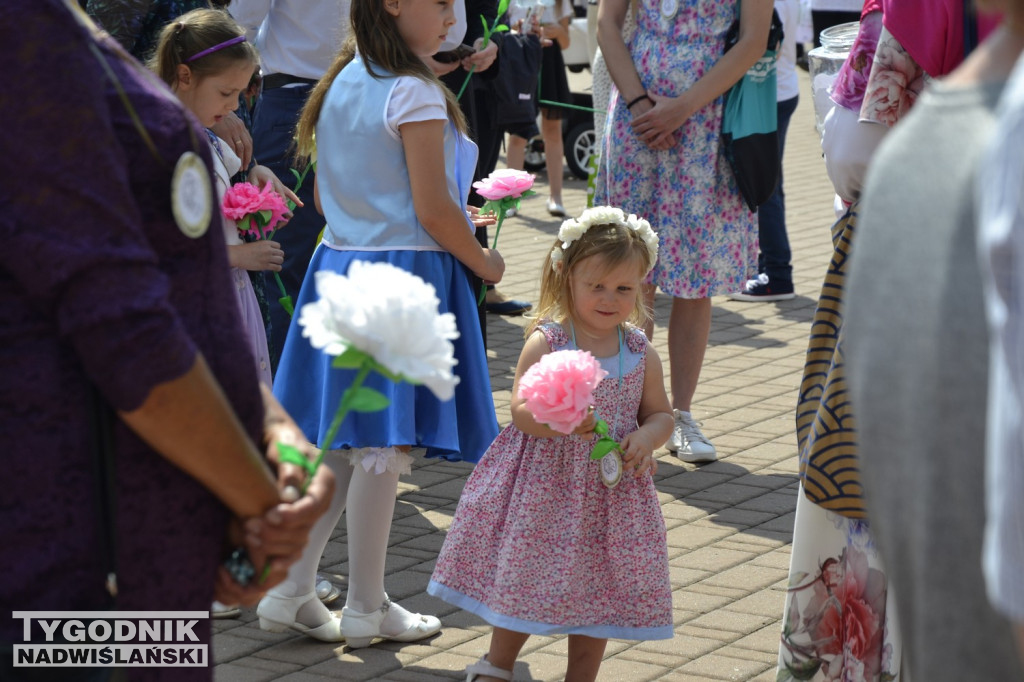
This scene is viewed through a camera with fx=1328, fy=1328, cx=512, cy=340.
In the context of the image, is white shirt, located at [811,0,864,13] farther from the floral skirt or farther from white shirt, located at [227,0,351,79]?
the floral skirt

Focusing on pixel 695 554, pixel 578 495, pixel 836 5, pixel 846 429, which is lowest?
pixel 695 554

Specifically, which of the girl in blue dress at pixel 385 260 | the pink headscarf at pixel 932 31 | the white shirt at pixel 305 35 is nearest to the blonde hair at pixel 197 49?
the girl in blue dress at pixel 385 260

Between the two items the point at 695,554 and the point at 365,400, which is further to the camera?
the point at 695,554

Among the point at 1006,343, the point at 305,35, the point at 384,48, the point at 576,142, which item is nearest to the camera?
the point at 1006,343

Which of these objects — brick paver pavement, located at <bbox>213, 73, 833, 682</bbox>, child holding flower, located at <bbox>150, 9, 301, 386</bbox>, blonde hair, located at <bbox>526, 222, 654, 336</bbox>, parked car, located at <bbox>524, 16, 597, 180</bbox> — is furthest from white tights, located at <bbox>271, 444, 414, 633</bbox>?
parked car, located at <bbox>524, 16, 597, 180</bbox>

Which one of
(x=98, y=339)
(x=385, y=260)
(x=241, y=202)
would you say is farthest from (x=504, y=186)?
(x=98, y=339)

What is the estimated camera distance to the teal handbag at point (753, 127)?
17.3 feet

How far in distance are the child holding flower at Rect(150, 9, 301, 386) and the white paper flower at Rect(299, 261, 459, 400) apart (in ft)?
6.83

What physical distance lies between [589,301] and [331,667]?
1.23 meters

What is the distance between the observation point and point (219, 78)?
3824mm

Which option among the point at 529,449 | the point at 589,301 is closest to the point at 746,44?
the point at 589,301

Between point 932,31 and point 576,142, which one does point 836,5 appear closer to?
point 576,142

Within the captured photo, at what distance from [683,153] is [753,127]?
0.96 ft

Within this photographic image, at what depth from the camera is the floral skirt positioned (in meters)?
2.92
